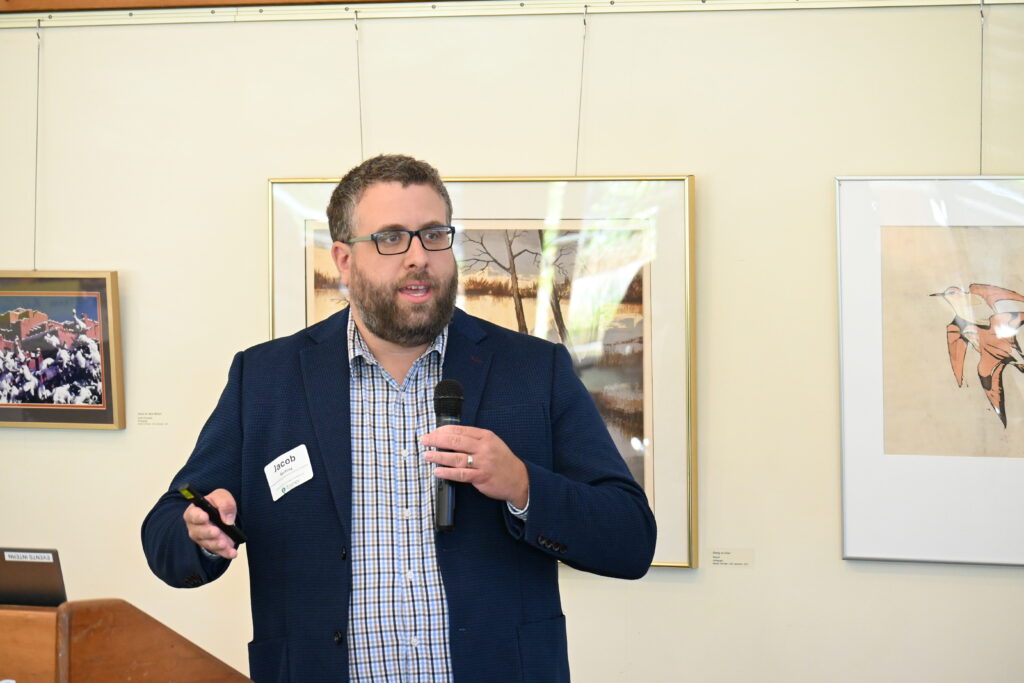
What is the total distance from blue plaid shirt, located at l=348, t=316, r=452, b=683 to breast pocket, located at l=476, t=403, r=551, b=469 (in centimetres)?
14

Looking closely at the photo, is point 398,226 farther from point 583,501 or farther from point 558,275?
point 558,275

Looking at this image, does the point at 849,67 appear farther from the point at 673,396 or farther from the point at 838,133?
the point at 673,396

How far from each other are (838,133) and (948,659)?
1784mm

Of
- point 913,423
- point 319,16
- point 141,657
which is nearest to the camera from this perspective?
point 141,657

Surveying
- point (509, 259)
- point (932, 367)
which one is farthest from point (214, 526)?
point (932, 367)

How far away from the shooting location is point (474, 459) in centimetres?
164

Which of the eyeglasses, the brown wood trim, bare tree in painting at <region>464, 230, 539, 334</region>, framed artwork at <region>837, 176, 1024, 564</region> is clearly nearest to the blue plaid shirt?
the eyeglasses

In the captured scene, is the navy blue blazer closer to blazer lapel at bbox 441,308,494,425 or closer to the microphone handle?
blazer lapel at bbox 441,308,494,425

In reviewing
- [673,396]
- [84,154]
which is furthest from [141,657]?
[84,154]

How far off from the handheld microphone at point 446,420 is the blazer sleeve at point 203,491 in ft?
1.56

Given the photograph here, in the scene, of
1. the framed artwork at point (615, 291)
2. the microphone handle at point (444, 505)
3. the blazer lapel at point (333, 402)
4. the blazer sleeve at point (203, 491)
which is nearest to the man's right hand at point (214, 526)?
the blazer sleeve at point (203, 491)

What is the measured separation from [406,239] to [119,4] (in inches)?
82.5

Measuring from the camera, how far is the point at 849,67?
309cm

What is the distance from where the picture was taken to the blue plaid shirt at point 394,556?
1851mm
